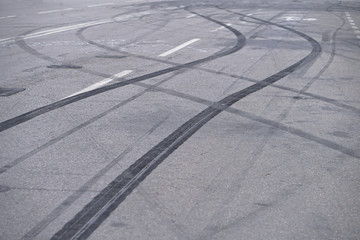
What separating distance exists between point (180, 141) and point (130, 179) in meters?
1.27

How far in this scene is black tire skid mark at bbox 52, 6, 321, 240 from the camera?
4113 mm

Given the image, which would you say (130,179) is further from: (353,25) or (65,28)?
(353,25)

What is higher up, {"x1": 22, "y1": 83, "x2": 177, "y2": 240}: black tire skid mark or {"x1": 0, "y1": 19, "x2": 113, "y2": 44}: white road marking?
{"x1": 22, "y1": 83, "x2": 177, "y2": 240}: black tire skid mark

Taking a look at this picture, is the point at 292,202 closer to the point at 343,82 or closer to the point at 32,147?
Answer: the point at 32,147

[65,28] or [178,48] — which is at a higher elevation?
[178,48]

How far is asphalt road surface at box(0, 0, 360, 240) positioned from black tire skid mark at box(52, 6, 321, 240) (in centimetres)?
2

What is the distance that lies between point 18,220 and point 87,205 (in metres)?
0.57

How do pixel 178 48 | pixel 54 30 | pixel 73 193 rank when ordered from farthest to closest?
pixel 54 30
pixel 178 48
pixel 73 193

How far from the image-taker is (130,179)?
5039 millimetres

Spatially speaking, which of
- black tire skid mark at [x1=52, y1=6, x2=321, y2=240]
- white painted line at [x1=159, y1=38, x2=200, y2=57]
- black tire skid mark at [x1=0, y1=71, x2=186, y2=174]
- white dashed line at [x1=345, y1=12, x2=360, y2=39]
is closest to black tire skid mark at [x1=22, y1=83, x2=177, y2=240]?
black tire skid mark at [x1=0, y1=71, x2=186, y2=174]

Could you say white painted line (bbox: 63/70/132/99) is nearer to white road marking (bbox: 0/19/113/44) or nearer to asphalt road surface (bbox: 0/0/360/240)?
asphalt road surface (bbox: 0/0/360/240)

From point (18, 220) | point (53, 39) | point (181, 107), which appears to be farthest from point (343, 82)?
point (53, 39)

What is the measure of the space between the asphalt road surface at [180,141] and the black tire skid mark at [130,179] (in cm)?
2

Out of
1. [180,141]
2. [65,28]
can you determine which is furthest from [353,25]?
[180,141]
